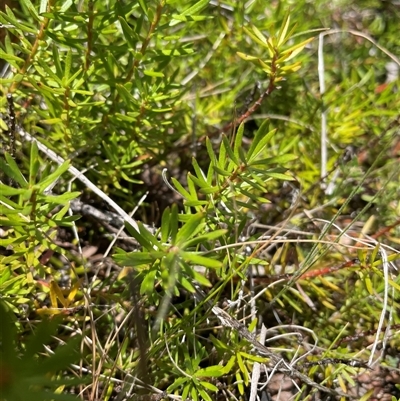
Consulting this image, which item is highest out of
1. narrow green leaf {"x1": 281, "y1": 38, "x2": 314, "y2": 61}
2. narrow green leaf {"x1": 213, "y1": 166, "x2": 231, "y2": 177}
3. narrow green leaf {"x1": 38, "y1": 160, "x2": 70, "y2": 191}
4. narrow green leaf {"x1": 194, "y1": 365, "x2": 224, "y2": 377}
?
narrow green leaf {"x1": 281, "y1": 38, "x2": 314, "y2": 61}

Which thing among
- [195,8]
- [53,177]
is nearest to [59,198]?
[53,177]

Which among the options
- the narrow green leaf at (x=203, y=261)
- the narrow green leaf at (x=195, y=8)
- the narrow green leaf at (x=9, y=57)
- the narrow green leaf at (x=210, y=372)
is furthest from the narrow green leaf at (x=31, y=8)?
the narrow green leaf at (x=210, y=372)

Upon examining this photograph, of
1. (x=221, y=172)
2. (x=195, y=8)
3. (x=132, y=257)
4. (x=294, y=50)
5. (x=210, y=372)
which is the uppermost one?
(x=195, y=8)

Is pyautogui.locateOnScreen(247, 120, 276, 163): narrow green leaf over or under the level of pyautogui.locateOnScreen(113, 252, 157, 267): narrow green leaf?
over

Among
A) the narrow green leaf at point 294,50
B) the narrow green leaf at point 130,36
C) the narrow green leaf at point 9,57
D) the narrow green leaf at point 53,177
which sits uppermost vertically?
the narrow green leaf at point 130,36

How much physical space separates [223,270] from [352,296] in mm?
557

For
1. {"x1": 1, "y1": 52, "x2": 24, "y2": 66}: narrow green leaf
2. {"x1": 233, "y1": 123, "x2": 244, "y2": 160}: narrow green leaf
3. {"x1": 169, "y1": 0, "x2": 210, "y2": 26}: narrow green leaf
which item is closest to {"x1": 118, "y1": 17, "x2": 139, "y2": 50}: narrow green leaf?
{"x1": 169, "y1": 0, "x2": 210, "y2": 26}: narrow green leaf

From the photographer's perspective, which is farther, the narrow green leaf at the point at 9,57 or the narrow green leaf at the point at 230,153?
the narrow green leaf at the point at 9,57

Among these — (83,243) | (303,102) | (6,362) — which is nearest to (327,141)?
(303,102)

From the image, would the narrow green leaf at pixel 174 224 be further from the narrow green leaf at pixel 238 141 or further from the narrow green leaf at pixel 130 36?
the narrow green leaf at pixel 130 36

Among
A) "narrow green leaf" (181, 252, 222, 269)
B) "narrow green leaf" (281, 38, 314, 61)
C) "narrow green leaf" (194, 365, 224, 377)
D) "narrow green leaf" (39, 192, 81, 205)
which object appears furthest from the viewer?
"narrow green leaf" (281, 38, 314, 61)

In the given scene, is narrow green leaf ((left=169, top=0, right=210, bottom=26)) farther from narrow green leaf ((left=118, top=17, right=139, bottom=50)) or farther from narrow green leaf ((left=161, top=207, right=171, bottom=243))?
narrow green leaf ((left=161, top=207, right=171, bottom=243))

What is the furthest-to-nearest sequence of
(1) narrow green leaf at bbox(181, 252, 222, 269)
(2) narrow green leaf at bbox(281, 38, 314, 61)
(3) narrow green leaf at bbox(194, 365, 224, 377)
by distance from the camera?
(2) narrow green leaf at bbox(281, 38, 314, 61) < (3) narrow green leaf at bbox(194, 365, 224, 377) < (1) narrow green leaf at bbox(181, 252, 222, 269)

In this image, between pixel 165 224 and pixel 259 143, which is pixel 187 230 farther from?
pixel 259 143
